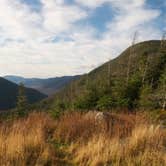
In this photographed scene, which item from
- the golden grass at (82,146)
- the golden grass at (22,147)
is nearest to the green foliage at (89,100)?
the golden grass at (82,146)

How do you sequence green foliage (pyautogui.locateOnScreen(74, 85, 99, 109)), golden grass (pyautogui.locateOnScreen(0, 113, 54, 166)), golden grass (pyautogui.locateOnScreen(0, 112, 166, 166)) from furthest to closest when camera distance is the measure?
green foliage (pyautogui.locateOnScreen(74, 85, 99, 109)) → golden grass (pyautogui.locateOnScreen(0, 112, 166, 166)) → golden grass (pyautogui.locateOnScreen(0, 113, 54, 166))

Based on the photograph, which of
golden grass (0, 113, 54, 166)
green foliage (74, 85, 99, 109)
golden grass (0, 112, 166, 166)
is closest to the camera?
golden grass (0, 113, 54, 166)

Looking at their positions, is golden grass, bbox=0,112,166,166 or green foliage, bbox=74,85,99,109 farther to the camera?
green foliage, bbox=74,85,99,109

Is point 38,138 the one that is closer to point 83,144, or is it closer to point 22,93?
point 83,144

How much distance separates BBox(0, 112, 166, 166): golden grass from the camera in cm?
503

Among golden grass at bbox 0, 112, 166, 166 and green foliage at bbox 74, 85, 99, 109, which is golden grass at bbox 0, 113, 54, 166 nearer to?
golden grass at bbox 0, 112, 166, 166

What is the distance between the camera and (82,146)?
18.9 feet

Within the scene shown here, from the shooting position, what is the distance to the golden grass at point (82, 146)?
198 inches

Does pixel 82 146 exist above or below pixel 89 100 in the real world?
below

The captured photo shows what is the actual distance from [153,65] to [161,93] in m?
15.6

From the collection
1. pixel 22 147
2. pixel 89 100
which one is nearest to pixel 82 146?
pixel 22 147

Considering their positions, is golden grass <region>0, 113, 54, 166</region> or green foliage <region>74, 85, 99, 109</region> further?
green foliage <region>74, 85, 99, 109</region>

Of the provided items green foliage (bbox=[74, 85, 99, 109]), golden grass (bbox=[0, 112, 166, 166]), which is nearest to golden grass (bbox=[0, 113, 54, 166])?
golden grass (bbox=[0, 112, 166, 166])

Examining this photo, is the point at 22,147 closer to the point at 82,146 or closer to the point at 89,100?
the point at 82,146
